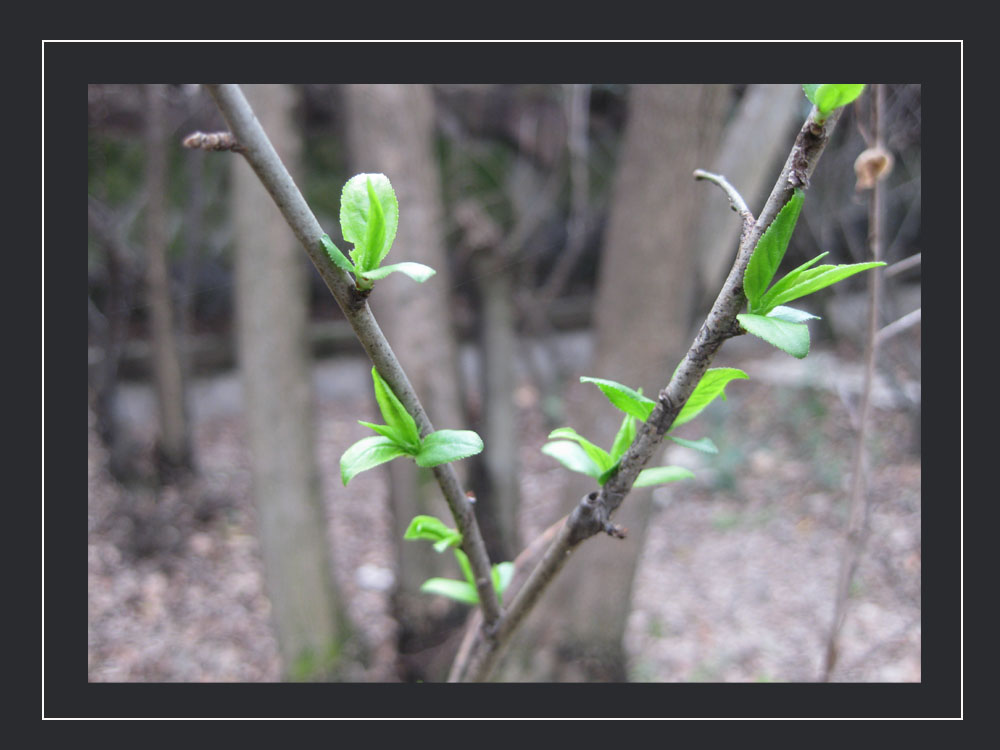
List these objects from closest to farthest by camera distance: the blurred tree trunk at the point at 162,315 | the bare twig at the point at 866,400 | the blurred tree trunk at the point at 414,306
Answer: the bare twig at the point at 866,400 → the blurred tree trunk at the point at 414,306 → the blurred tree trunk at the point at 162,315

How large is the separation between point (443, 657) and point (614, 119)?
2.71 meters

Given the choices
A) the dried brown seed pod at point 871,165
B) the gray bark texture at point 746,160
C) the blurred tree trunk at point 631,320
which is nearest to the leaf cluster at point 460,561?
the dried brown seed pod at point 871,165

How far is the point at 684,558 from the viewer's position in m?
2.60

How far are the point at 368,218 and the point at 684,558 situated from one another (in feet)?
7.97

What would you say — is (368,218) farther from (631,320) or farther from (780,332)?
(631,320)

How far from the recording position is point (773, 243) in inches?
14.6

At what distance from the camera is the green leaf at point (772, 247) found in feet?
1.21

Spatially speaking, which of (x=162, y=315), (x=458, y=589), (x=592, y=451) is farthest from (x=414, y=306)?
(x=162, y=315)

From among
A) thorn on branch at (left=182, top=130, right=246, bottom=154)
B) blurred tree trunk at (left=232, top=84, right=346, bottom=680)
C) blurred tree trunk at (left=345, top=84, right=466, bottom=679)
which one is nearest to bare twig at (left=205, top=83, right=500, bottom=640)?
thorn on branch at (left=182, top=130, right=246, bottom=154)

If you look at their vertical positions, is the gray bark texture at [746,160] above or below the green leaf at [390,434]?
above

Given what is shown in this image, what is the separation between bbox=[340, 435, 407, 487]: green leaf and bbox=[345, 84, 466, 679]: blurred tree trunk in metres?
1.15

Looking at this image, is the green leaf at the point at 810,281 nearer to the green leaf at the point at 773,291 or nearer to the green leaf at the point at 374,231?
the green leaf at the point at 773,291

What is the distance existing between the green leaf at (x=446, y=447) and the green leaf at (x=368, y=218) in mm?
106

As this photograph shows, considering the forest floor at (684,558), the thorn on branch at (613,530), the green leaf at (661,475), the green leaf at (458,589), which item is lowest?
the forest floor at (684,558)
